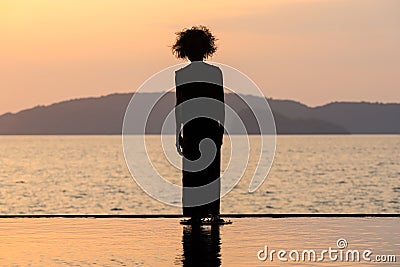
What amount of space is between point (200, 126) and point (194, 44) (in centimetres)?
103

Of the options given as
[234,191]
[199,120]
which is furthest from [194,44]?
[234,191]

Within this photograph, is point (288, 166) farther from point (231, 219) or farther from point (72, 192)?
point (231, 219)

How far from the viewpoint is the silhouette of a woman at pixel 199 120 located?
14.0 metres

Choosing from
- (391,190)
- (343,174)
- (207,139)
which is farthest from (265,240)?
(343,174)

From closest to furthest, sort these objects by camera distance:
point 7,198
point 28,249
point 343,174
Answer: point 28,249 < point 7,198 < point 343,174

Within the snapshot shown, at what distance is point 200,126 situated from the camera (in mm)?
14211

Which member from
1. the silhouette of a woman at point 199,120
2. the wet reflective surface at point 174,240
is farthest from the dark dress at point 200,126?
the wet reflective surface at point 174,240

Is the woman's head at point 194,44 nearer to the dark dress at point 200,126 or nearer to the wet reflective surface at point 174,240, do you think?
the dark dress at point 200,126

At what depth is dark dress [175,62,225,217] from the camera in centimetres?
1405

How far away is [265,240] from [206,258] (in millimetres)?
1743

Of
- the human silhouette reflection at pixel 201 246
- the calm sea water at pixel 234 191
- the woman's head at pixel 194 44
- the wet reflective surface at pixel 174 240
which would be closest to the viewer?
the human silhouette reflection at pixel 201 246

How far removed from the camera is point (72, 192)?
250ft

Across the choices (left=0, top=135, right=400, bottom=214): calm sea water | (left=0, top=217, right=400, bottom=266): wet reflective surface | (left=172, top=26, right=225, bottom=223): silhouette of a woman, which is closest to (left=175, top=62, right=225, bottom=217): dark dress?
(left=172, top=26, right=225, bottom=223): silhouette of a woman

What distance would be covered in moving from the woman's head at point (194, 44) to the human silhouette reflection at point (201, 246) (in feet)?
6.94
